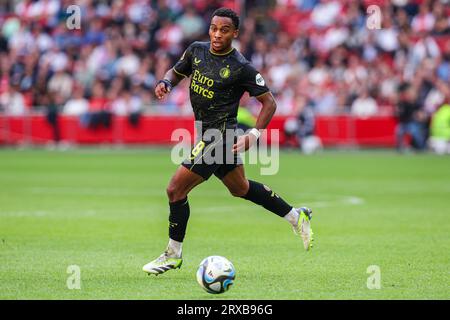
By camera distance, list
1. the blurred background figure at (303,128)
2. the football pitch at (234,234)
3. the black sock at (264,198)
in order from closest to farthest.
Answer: the football pitch at (234,234) < the black sock at (264,198) < the blurred background figure at (303,128)

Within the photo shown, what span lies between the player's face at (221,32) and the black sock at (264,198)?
1.59 m

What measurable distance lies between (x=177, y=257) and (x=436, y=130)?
20.5 metres

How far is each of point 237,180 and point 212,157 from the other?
1.49 ft

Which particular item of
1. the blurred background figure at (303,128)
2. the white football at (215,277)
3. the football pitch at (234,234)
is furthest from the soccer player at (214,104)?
the blurred background figure at (303,128)

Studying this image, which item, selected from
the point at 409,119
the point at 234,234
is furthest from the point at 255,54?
the point at 234,234

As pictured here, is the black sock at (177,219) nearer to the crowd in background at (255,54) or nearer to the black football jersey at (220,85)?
the black football jersey at (220,85)

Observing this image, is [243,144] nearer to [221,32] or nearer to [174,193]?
[174,193]

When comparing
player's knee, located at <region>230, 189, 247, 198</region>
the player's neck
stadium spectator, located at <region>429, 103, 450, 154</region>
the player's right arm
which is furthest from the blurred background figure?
the player's neck

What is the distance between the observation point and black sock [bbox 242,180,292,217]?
1038cm

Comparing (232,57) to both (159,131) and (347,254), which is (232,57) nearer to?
(347,254)

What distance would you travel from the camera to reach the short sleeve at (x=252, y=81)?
981 centimetres

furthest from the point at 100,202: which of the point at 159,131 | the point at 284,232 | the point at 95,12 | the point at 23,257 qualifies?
the point at 95,12

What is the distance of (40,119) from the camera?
32.4 meters

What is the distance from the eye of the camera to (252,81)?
32.3 feet
